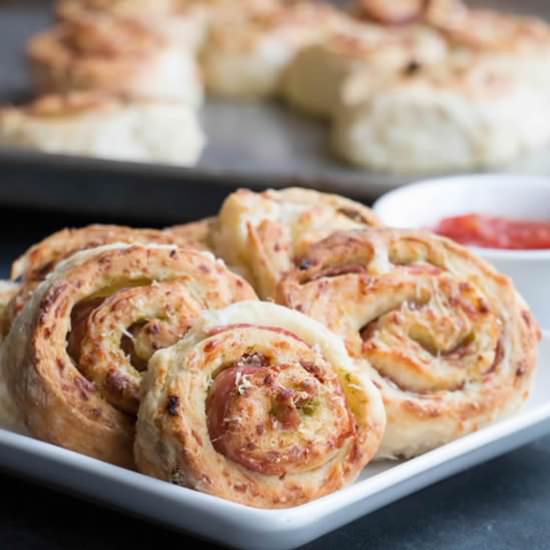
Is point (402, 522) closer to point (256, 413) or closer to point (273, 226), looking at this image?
point (256, 413)

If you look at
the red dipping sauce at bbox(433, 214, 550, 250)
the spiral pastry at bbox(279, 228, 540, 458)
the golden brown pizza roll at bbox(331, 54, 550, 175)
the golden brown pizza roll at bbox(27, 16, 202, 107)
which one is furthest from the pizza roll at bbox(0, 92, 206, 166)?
the spiral pastry at bbox(279, 228, 540, 458)

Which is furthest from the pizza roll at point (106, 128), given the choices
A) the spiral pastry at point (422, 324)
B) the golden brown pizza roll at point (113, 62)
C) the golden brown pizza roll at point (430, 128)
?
the spiral pastry at point (422, 324)

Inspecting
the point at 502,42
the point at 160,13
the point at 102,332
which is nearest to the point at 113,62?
the point at 160,13

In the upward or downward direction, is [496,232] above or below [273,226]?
below

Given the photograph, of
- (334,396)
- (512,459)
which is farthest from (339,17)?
(334,396)

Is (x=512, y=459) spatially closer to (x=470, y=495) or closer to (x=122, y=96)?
(x=470, y=495)
